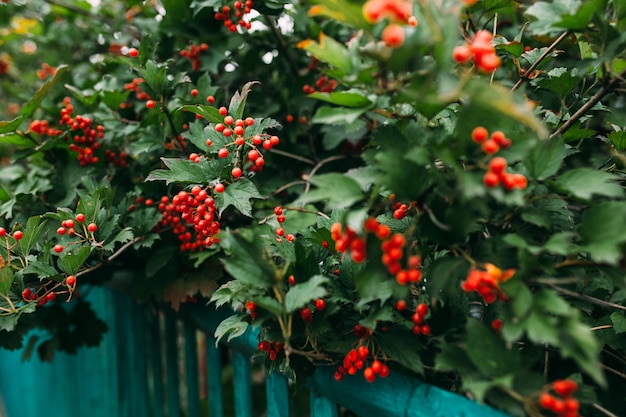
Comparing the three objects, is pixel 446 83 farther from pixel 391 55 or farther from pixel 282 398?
pixel 282 398

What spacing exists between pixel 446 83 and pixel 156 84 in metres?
1.03

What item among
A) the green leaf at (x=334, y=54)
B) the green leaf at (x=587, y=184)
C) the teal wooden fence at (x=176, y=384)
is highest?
the green leaf at (x=334, y=54)

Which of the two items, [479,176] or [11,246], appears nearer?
[479,176]

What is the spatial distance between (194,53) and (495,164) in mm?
1411

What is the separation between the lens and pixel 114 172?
1.96 m

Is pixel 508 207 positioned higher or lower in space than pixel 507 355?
higher

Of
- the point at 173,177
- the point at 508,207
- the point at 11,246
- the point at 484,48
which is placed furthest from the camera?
the point at 11,246

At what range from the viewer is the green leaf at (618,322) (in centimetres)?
109

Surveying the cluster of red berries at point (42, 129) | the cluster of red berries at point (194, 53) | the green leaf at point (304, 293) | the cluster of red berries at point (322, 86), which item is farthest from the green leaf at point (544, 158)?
the cluster of red berries at point (42, 129)

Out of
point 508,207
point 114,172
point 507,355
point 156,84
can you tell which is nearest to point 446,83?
A: point 508,207

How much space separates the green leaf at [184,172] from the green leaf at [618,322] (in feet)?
3.10

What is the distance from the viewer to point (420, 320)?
3.50 ft

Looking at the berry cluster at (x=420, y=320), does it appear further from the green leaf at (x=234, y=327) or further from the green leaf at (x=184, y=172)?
the green leaf at (x=184, y=172)

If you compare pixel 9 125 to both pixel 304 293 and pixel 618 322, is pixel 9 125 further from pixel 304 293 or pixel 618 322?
pixel 618 322
